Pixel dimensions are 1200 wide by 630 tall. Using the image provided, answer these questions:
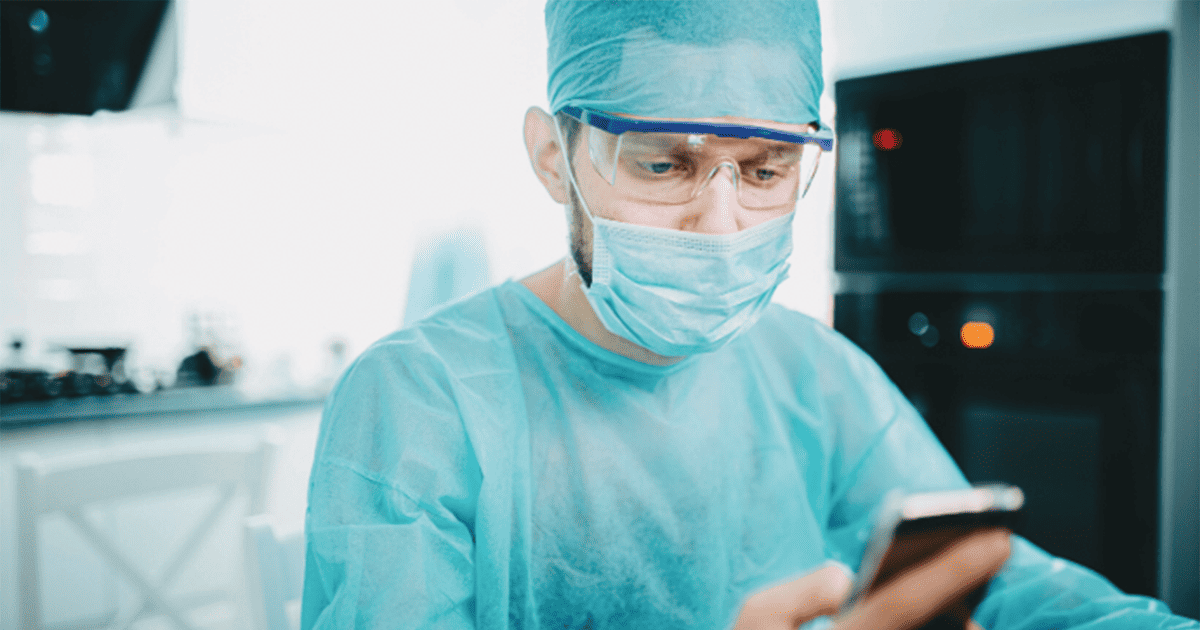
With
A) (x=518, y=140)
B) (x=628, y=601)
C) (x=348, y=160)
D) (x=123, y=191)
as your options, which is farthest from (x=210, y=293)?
(x=628, y=601)

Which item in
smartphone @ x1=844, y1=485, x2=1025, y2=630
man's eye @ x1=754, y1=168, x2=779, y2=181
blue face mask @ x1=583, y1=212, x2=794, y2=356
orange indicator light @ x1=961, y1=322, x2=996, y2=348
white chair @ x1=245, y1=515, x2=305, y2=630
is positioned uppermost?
man's eye @ x1=754, y1=168, x2=779, y2=181

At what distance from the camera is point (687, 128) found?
2.35ft

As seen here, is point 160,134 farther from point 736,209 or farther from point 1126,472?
point 1126,472

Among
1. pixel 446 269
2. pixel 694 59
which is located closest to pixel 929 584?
pixel 694 59

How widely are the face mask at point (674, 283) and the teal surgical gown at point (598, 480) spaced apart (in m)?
0.08

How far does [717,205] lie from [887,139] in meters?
0.96

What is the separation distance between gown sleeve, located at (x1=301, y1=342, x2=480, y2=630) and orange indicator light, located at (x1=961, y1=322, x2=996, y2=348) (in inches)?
47.2

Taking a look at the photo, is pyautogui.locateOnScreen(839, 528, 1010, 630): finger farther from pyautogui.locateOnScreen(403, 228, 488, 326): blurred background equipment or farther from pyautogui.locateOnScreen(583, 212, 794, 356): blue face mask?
pyautogui.locateOnScreen(403, 228, 488, 326): blurred background equipment

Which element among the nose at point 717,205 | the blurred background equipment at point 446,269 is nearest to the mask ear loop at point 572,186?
the nose at point 717,205

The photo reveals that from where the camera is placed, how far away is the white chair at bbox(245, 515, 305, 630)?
0.83 meters

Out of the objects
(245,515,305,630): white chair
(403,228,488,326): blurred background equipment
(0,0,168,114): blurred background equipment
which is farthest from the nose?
(0,0,168,114): blurred background equipment

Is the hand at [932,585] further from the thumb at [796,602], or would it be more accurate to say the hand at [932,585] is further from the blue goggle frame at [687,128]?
the blue goggle frame at [687,128]

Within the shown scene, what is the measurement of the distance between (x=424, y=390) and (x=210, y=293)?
214cm

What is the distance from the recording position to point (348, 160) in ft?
8.16
